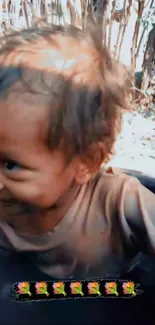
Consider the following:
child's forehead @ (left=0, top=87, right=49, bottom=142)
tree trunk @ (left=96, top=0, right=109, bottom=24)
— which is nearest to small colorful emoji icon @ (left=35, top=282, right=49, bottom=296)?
child's forehead @ (left=0, top=87, right=49, bottom=142)

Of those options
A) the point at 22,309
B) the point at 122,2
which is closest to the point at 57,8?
the point at 122,2

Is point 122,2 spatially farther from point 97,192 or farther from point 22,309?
point 22,309

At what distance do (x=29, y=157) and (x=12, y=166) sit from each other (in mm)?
33

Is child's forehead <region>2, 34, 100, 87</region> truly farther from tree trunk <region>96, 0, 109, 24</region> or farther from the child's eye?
tree trunk <region>96, 0, 109, 24</region>

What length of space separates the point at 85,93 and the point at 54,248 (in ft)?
0.94

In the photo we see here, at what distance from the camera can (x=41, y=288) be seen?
3.16ft

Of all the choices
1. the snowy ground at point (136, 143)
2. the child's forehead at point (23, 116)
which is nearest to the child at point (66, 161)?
the child's forehead at point (23, 116)

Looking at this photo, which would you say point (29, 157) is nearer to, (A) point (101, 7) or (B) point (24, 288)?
(B) point (24, 288)

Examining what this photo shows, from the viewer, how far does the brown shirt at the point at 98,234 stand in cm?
86

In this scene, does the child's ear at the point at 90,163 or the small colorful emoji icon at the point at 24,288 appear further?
the small colorful emoji icon at the point at 24,288

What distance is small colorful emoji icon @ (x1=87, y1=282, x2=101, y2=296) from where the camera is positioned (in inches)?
37.3

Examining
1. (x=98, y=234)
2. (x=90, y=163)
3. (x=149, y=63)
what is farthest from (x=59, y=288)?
(x=149, y=63)

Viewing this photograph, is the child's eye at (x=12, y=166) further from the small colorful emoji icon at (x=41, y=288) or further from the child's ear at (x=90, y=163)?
the small colorful emoji icon at (x=41, y=288)

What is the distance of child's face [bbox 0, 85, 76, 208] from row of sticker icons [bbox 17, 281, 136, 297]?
0.54ft
